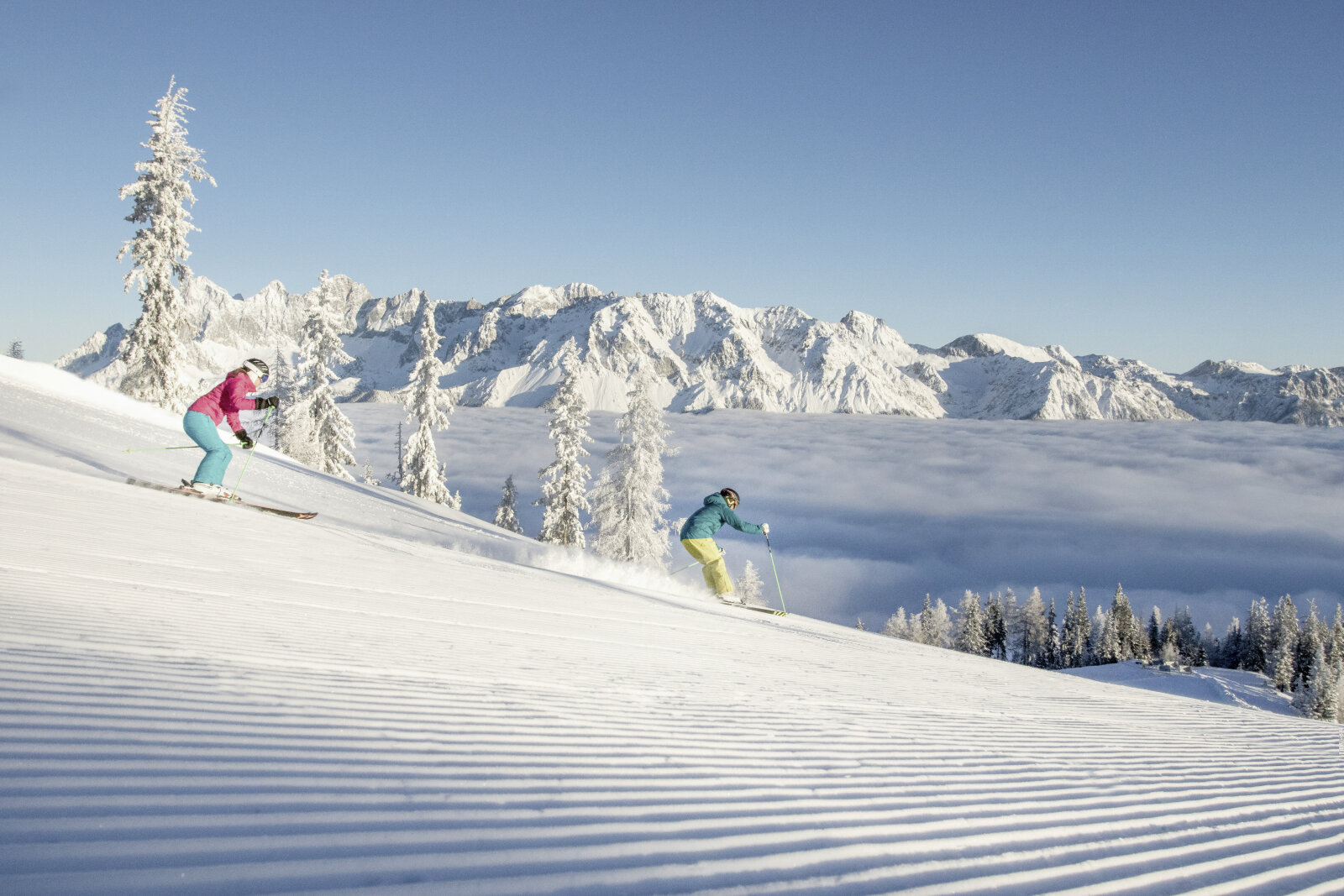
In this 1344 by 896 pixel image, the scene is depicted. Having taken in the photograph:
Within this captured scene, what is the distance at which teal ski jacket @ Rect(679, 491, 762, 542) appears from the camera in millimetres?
14695

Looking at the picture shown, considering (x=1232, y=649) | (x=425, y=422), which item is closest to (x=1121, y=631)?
(x=1232, y=649)

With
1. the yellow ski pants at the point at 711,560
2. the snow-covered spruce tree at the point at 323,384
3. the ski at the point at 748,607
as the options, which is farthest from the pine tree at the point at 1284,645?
the snow-covered spruce tree at the point at 323,384

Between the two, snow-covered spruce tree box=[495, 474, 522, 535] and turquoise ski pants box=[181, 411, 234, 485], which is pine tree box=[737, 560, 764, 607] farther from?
turquoise ski pants box=[181, 411, 234, 485]

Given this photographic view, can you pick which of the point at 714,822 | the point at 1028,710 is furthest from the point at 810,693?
the point at 714,822

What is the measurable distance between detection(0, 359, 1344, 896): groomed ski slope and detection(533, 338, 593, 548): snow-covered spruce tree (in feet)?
98.7

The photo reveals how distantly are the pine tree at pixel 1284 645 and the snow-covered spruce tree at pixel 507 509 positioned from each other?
81.7 metres

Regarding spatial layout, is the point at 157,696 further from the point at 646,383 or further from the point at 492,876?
the point at 646,383

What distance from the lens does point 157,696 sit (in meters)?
3.51

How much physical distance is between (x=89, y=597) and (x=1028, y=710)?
8.85 m

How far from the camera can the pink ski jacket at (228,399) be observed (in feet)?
39.8

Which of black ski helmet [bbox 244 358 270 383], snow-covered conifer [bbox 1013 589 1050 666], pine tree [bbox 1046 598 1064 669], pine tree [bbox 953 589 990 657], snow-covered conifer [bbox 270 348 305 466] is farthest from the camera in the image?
snow-covered conifer [bbox 1013 589 1050 666]

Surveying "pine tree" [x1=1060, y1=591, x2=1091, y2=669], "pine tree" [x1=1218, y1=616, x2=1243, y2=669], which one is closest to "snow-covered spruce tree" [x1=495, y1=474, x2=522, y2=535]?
"pine tree" [x1=1060, y1=591, x2=1091, y2=669]

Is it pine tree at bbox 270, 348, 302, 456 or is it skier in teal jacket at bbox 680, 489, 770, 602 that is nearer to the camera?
skier in teal jacket at bbox 680, 489, 770, 602

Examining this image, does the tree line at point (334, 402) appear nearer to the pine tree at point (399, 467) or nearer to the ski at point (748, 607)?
the pine tree at point (399, 467)
